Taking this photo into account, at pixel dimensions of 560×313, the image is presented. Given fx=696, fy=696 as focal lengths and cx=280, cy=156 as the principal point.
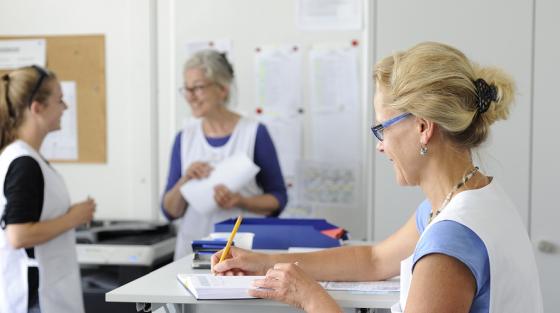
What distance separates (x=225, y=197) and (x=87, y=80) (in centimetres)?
138

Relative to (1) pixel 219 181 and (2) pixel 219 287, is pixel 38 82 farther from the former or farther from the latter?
(2) pixel 219 287

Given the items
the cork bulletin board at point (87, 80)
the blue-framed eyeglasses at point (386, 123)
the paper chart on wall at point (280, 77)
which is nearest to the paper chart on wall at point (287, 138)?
the paper chart on wall at point (280, 77)

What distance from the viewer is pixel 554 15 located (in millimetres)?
2598

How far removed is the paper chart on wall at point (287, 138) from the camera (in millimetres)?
3510

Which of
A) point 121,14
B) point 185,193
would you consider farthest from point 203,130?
point 121,14

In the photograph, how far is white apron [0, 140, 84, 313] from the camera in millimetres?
2324

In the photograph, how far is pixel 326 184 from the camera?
3471 mm

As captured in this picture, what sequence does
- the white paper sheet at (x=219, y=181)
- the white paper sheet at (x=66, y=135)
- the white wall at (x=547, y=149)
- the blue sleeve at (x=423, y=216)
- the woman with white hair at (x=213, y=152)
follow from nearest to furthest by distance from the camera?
the blue sleeve at (x=423, y=216) < the white wall at (x=547, y=149) < the white paper sheet at (x=219, y=181) < the woman with white hair at (x=213, y=152) < the white paper sheet at (x=66, y=135)

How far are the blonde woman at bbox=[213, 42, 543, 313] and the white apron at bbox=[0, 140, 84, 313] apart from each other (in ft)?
3.82

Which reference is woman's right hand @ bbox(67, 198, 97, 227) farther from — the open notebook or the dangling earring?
the dangling earring

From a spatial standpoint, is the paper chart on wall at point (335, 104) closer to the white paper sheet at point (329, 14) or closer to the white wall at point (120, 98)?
the white paper sheet at point (329, 14)

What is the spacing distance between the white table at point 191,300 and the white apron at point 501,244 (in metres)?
0.32

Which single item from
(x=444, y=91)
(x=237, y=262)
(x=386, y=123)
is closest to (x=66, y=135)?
(x=237, y=262)

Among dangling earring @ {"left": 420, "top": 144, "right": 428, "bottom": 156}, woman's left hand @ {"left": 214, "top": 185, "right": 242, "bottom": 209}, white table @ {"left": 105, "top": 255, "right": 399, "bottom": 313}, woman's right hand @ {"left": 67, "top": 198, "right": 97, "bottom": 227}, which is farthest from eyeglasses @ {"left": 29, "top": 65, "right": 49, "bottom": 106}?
dangling earring @ {"left": 420, "top": 144, "right": 428, "bottom": 156}
